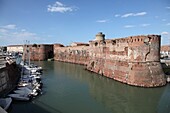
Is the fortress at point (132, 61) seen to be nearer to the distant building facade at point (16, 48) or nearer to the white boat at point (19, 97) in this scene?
the white boat at point (19, 97)

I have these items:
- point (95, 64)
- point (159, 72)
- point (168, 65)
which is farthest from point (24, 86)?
point (168, 65)

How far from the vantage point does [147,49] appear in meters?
21.7

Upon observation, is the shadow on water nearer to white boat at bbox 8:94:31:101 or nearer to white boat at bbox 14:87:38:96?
white boat at bbox 8:94:31:101

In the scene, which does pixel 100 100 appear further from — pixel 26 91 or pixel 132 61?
pixel 132 61

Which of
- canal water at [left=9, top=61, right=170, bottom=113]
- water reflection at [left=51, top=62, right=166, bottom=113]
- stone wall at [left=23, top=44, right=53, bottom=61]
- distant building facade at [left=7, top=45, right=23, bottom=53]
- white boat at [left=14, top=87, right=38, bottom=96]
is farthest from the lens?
distant building facade at [left=7, top=45, right=23, bottom=53]

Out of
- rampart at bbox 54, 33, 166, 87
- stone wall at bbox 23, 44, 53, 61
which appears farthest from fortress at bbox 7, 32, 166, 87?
stone wall at bbox 23, 44, 53, 61

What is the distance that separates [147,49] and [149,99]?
21.0ft

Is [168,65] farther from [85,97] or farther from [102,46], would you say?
[85,97]

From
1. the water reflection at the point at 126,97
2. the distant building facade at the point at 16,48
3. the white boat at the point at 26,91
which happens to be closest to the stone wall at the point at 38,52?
the distant building facade at the point at 16,48

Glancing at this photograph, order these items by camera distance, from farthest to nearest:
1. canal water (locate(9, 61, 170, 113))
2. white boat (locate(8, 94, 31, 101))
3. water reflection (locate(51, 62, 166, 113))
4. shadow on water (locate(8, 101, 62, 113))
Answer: white boat (locate(8, 94, 31, 101)) < water reflection (locate(51, 62, 166, 113)) < canal water (locate(9, 61, 170, 113)) < shadow on water (locate(8, 101, 62, 113))

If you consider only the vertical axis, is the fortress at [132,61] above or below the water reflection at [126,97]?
above

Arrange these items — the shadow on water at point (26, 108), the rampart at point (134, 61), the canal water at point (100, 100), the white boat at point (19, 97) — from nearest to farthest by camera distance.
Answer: the shadow on water at point (26, 108) → the canal water at point (100, 100) → the white boat at point (19, 97) → the rampart at point (134, 61)

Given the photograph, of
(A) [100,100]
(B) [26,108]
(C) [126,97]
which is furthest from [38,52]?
(B) [26,108]

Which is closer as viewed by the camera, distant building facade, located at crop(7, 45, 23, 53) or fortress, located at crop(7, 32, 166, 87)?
fortress, located at crop(7, 32, 166, 87)
